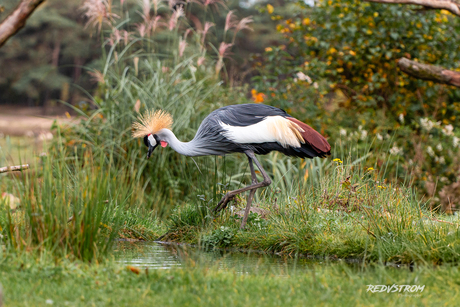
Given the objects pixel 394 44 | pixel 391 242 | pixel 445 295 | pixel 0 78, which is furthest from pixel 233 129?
pixel 0 78

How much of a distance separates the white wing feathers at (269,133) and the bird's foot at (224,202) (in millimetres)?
589

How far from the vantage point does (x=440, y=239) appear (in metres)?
4.12

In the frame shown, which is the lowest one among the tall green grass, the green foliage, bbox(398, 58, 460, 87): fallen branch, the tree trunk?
the green foliage

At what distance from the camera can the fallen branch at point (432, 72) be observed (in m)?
7.67

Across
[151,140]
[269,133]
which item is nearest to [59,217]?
[151,140]

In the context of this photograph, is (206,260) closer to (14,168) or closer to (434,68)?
(14,168)

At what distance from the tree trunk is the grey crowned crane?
3.32 meters

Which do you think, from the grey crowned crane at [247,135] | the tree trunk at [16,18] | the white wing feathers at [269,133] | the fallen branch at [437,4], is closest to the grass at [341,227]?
the grey crowned crane at [247,135]

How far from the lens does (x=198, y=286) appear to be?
3307 millimetres

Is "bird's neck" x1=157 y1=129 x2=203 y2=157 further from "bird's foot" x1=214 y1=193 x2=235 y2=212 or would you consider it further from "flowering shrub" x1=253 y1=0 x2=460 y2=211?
"flowering shrub" x1=253 y1=0 x2=460 y2=211

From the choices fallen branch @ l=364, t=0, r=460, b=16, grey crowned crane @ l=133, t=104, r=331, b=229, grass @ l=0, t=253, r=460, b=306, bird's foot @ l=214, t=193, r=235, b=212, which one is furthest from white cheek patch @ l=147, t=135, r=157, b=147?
fallen branch @ l=364, t=0, r=460, b=16

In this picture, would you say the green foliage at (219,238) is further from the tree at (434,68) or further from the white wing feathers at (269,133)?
the tree at (434,68)

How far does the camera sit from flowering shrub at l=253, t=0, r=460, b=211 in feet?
31.9

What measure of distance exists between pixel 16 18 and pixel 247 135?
14.6 feet
